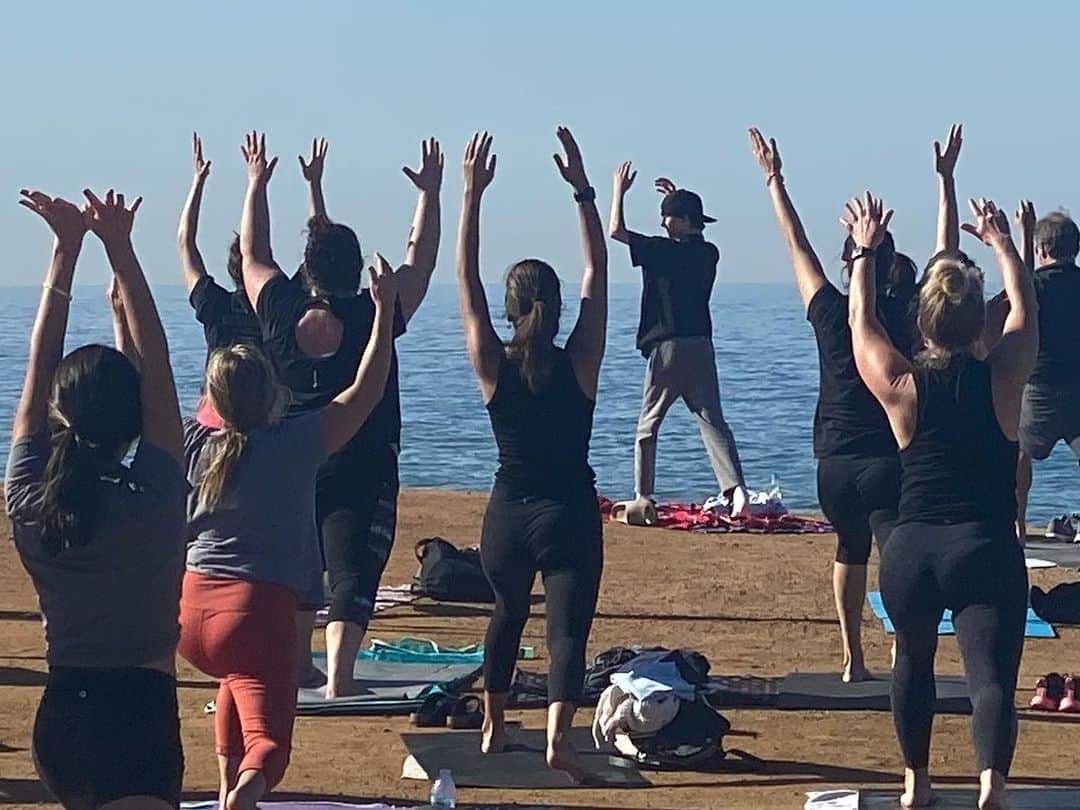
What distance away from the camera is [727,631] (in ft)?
33.7

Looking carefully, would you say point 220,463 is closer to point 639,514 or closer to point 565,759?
point 565,759

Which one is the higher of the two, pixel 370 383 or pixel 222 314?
pixel 222 314

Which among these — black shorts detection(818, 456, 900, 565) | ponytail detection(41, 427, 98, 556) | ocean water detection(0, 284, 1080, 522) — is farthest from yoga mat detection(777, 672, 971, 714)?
ocean water detection(0, 284, 1080, 522)

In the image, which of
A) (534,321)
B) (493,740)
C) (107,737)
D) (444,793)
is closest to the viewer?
(107,737)

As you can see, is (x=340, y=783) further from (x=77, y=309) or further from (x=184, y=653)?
(x=77, y=309)

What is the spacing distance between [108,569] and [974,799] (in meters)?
3.30

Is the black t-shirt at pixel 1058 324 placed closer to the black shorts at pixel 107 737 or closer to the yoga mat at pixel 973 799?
the yoga mat at pixel 973 799

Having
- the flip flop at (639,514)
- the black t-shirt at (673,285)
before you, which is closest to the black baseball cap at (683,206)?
the black t-shirt at (673,285)

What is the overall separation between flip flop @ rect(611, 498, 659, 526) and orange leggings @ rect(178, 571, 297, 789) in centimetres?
763

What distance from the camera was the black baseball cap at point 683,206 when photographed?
12.7 meters

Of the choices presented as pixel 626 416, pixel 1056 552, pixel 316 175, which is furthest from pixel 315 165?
pixel 626 416

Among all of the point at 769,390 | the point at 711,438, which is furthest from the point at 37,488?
the point at 769,390

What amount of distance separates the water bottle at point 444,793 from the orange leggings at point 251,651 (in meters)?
1.04

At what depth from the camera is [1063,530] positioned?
13102mm
